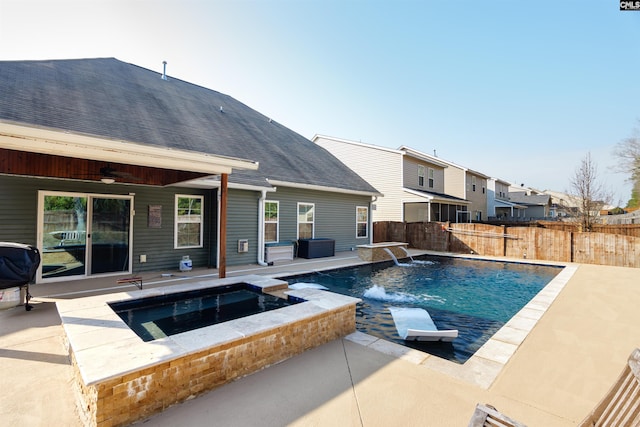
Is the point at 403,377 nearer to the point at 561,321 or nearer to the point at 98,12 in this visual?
the point at 561,321

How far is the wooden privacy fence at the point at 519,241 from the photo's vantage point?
1080cm

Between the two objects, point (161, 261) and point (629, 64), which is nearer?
point (161, 261)

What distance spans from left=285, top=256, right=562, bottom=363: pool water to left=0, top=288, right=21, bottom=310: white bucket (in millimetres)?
5173

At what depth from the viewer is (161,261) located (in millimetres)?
8555

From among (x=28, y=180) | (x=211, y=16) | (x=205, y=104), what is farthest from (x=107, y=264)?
(x=205, y=104)

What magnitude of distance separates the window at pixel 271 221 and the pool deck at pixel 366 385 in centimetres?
673

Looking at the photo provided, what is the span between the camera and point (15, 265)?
4.61m

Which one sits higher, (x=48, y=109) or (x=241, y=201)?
(x=48, y=109)

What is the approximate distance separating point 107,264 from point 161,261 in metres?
1.24

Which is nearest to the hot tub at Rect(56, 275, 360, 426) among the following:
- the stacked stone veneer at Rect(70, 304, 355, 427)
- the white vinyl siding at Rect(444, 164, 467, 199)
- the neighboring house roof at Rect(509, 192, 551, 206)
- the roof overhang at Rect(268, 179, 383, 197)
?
the stacked stone veneer at Rect(70, 304, 355, 427)

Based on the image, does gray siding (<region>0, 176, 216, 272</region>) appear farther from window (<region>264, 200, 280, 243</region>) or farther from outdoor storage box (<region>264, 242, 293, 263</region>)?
window (<region>264, 200, 280, 243</region>)

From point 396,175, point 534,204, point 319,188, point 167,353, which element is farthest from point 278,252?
point 534,204

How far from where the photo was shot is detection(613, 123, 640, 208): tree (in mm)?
24000

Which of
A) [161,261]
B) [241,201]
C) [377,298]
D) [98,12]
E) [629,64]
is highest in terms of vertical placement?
[629,64]
